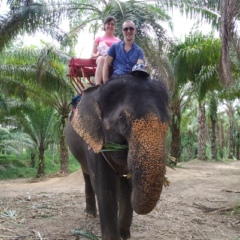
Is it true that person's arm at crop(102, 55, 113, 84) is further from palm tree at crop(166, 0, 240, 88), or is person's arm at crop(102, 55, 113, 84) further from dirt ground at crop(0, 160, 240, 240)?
palm tree at crop(166, 0, 240, 88)

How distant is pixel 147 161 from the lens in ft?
9.82

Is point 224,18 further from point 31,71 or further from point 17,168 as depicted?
point 17,168

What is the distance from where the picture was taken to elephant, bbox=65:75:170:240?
3014 millimetres

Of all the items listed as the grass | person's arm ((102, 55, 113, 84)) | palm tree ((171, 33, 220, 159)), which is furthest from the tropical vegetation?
the grass

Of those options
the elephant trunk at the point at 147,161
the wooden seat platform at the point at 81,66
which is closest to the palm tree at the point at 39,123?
the wooden seat platform at the point at 81,66

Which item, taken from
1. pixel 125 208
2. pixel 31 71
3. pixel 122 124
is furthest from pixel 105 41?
pixel 31 71

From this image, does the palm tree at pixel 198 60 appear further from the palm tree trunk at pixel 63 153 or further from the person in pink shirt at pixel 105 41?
the person in pink shirt at pixel 105 41

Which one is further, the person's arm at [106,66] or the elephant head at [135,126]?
the person's arm at [106,66]

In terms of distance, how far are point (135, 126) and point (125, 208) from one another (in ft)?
6.21

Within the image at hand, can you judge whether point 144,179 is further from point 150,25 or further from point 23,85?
point 23,85

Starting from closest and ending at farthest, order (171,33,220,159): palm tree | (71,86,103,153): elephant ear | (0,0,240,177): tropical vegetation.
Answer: (71,86,103,153): elephant ear < (0,0,240,177): tropical vegetation < (171,33,220,159): palm tree

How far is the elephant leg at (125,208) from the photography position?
4.65m

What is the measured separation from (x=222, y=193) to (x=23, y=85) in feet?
33.4

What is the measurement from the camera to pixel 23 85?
16.3 metres
